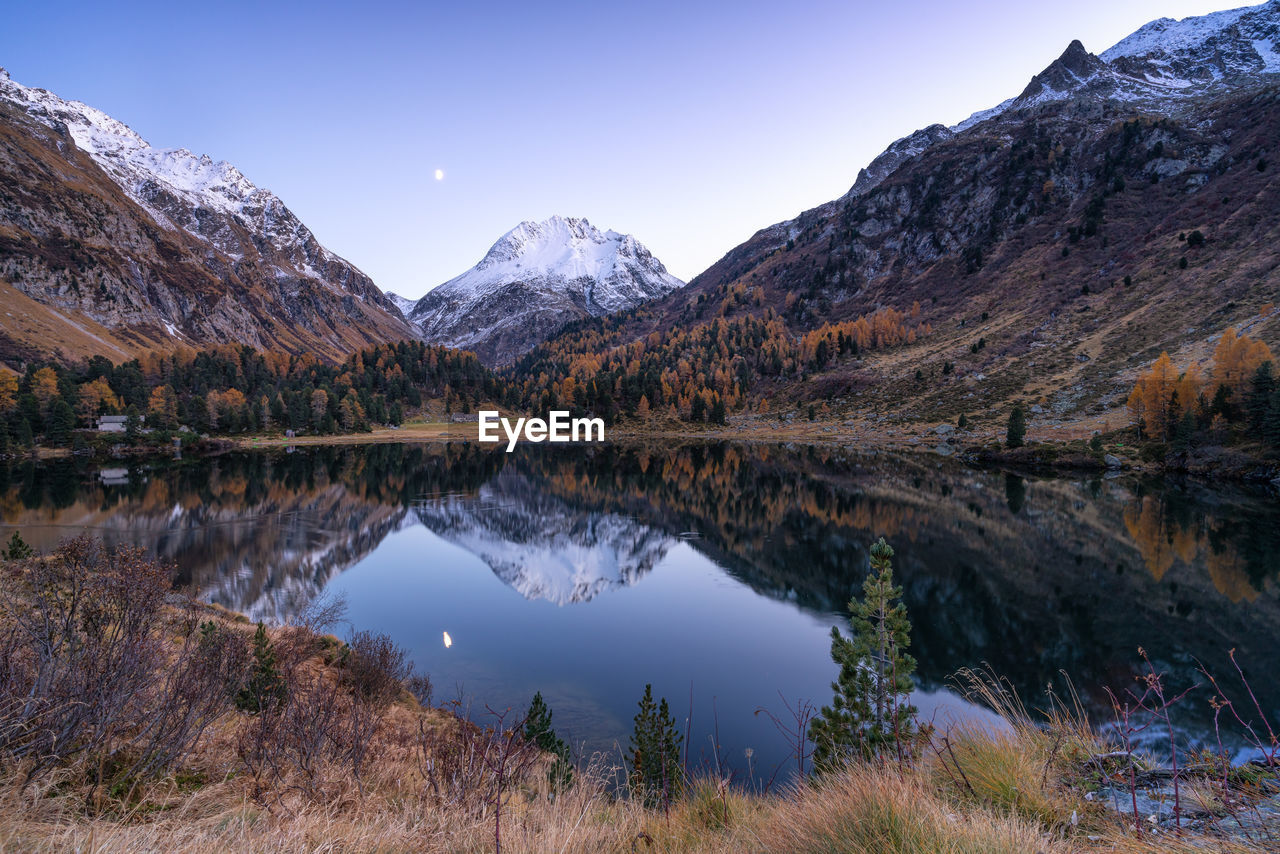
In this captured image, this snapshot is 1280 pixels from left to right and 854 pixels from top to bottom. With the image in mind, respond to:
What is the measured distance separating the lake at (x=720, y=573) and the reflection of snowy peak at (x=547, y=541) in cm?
25

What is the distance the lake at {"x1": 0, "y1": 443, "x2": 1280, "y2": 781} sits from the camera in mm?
18703

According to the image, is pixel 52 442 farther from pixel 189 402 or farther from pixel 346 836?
pixel 346 836

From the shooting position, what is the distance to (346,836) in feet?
14.6

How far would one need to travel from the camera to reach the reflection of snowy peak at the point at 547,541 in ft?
106

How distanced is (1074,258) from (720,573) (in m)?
144

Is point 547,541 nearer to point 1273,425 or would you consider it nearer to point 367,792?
point 367,792

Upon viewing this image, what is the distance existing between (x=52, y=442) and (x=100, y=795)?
385 ft

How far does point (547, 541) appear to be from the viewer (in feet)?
140

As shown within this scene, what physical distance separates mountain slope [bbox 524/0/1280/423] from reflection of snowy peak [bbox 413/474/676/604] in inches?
2808

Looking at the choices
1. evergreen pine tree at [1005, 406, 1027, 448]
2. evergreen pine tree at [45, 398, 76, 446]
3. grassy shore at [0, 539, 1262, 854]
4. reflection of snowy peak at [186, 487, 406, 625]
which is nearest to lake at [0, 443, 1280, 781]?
reflection of snowy peak at [186, 487, 406, 625]

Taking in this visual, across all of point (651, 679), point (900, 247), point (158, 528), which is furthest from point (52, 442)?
point (900, 247)

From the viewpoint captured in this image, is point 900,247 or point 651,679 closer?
point 651,679

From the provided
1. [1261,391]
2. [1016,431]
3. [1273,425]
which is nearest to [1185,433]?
[1261,391]

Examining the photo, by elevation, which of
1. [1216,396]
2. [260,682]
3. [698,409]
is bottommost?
[260,682]
